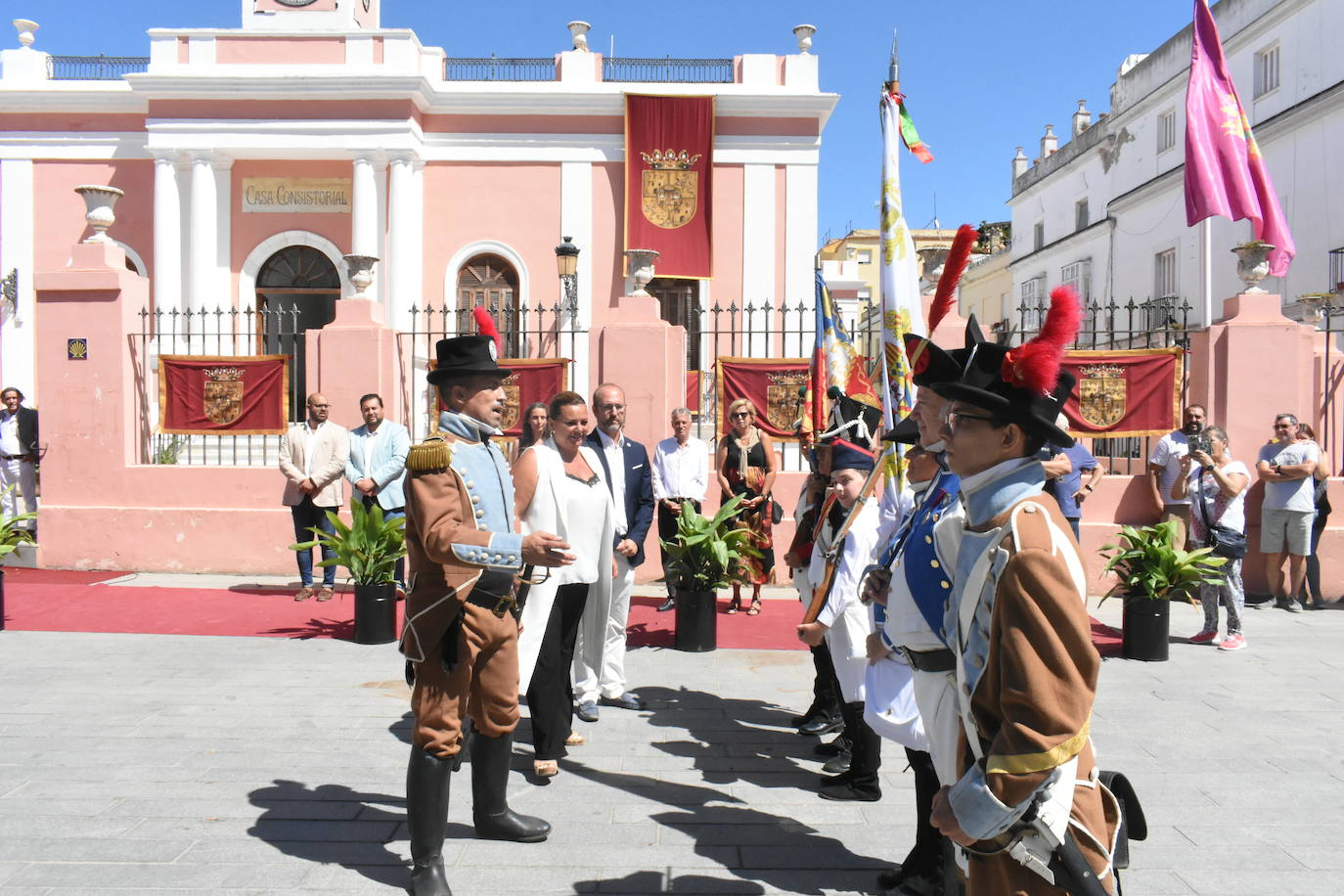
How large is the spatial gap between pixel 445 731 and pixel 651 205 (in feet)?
53.6

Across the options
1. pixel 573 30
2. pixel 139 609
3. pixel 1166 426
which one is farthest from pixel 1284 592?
pixel 573 30

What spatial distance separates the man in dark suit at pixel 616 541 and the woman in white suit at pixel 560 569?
1.37 feet

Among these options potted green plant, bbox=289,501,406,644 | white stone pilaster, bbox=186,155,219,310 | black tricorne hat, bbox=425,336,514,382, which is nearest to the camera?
black tricorne hat, bbox=425,336,514,382

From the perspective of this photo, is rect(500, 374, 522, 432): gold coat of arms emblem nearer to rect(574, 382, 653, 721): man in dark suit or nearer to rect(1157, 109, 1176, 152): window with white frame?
rect(574, 382, 653, 721): man in dark suit

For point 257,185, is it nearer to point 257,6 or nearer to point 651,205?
point 257,6

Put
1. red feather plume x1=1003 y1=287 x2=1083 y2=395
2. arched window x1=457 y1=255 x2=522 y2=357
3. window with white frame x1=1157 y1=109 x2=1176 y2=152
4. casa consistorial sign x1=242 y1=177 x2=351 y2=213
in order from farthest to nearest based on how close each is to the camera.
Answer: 1. window with white frame x1=1157 y1=109 x2=1176 y2=152
2. arched window x1=457 y1=255 x2=522 y2=357
3. casa consistorial sign x1=242 y1=177 x2=351 y2=213
4. red feather plume x1=1003 y1=287 x2=1083 y2=395

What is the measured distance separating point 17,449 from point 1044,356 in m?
12.3

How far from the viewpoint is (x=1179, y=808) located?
4465mm

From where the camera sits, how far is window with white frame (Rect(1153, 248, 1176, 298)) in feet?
90.6

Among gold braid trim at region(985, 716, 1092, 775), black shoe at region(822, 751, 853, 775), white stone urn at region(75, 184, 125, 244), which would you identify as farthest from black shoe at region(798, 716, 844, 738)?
white stone urn at region(75, 184, 125, 244)

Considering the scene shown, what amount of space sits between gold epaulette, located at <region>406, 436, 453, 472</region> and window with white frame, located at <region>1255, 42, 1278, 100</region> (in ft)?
84.0

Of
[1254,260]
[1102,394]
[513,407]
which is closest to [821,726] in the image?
[1102,394]

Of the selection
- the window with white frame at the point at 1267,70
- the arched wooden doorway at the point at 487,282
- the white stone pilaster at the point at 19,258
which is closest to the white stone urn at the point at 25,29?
the white stone pilaster at the point at 19,258

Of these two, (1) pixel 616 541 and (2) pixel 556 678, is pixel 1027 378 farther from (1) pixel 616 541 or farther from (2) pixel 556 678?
(1) pixel 616 541
